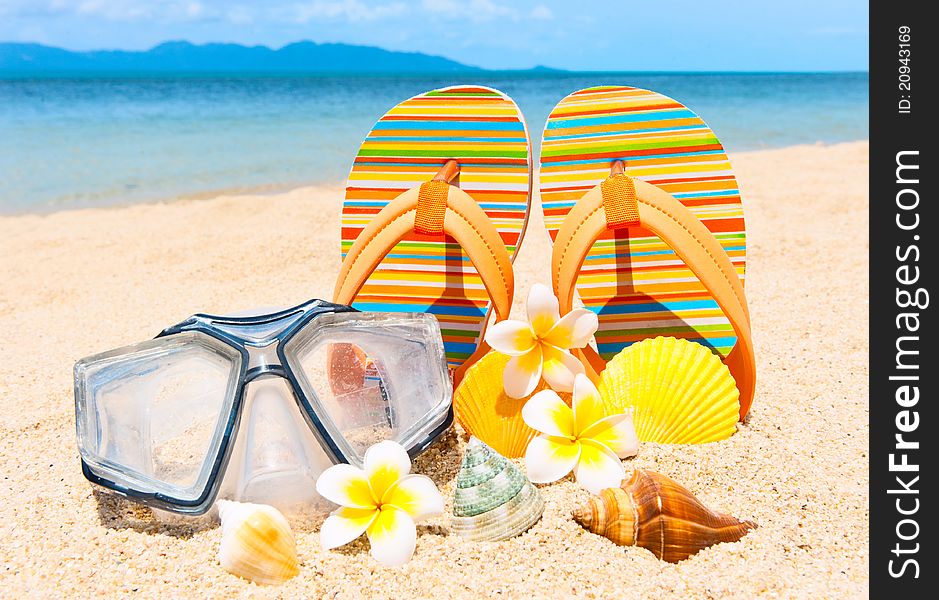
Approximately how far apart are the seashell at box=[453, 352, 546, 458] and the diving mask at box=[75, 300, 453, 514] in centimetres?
18

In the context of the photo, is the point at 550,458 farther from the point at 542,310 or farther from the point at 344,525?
the point at 344,525

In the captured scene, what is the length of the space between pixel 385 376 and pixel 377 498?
0.33 meters

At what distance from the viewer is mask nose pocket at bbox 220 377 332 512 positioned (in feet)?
4.53

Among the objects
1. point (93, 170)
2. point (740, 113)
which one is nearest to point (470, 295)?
point (93, 170)

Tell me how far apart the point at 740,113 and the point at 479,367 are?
14776mm

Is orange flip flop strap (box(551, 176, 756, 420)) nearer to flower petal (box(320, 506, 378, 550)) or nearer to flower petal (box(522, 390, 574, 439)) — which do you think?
flower petal (box(522, 390, 574, 439))

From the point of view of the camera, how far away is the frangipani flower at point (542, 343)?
1611 mm

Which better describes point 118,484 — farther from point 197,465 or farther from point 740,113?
point 740,113

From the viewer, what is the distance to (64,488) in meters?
1.64

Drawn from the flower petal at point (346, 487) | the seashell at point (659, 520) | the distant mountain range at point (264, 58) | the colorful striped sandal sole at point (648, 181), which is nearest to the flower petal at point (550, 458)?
the seashell at point (659, 520)

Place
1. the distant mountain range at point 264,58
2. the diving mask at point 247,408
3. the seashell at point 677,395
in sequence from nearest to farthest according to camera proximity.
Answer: the diving mask at point 247,408, the seashell at point 677,395, the distant mountain range at point 264,58

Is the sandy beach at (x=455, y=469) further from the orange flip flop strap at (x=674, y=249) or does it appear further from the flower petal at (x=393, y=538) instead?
the orange flip flop strap at (x=674, y=249)

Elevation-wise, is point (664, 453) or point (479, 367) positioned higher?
point (479, 367)

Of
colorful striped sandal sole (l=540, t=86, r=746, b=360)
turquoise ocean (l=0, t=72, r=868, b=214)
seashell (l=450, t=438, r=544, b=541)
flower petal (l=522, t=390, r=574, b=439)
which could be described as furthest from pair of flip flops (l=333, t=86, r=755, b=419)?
turquoise ocean (l=0, t=72, r=868, b=214)
